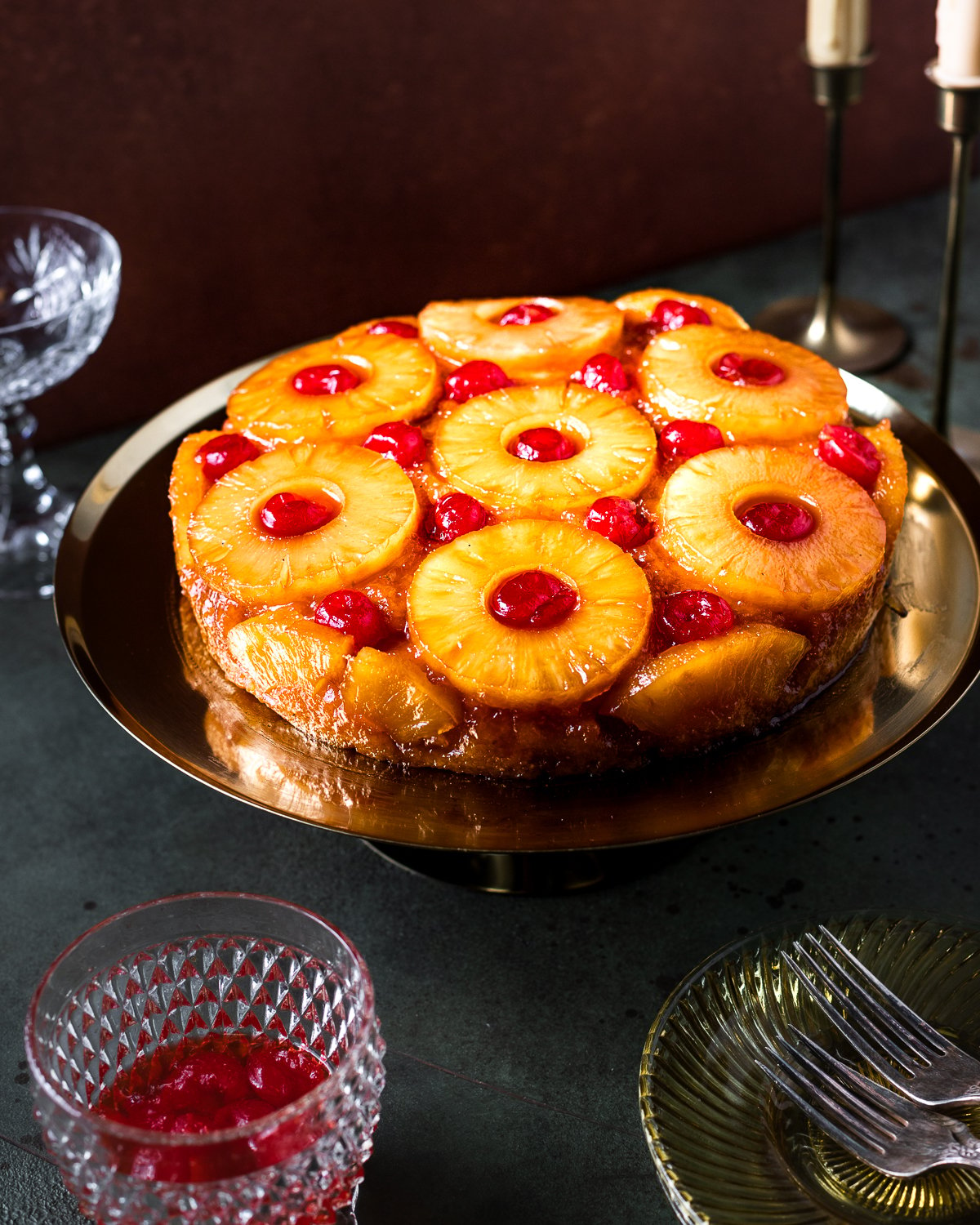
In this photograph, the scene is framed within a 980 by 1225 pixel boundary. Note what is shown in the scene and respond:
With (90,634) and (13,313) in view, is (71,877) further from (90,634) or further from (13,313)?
(13,313)

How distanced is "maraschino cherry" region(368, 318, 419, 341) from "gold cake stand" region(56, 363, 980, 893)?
37 centimetres

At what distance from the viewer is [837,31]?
2.36 m

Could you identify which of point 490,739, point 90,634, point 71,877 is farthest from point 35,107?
point 490,739

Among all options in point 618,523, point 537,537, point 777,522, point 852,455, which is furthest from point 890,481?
point 537,537

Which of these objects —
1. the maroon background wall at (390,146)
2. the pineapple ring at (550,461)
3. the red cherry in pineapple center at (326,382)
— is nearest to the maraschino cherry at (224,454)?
the red cherry in pineapple center at (326,382)

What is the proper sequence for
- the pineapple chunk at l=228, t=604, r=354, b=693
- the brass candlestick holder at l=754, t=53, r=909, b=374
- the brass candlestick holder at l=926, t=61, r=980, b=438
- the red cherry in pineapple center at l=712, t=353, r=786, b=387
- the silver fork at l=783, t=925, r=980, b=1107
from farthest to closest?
1. the brass candlestick holder at l=754, t=53, r=909, b=374
2. the brass candlestick holder at l=926, t=61, r=980, b=438
3. the red cherry in pineapple center at l=712, t=353, r=786, b=387
4. the pineapple chunk at l=228, t=604, r=354, b=693
5. the silver fork at l=783, t=925, r=980, b=1107

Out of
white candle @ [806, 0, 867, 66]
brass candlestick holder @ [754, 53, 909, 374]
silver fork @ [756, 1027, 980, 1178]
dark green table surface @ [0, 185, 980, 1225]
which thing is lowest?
dark green table surface @ [0, 185, 980, 1225]

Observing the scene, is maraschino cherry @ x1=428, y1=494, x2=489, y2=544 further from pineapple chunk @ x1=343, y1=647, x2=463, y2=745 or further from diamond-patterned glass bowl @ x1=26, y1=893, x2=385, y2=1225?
diamond-patterned glass bowl @ x1=26, y1=893, x2=385, y2=1225

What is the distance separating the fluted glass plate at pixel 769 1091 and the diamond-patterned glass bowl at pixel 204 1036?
280mm

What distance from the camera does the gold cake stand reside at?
1.32 meters

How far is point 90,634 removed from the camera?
1.56 meters

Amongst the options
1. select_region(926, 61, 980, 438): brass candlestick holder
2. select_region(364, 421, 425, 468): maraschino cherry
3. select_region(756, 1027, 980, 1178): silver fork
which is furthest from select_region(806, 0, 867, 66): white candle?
select_region(756, 1027, 980, 1178): silver fork

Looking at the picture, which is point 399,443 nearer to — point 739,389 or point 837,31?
point 739,389

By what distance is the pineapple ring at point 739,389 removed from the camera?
165 centimetres
